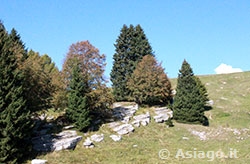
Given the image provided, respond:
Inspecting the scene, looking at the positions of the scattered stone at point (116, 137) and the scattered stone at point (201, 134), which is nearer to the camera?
the scattered stone at point (116, 137)

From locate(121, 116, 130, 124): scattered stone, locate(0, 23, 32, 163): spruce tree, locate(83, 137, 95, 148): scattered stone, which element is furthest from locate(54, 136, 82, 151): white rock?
locate(121, 116, 130, 124): scattered stone

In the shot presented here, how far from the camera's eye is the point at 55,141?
2852cm

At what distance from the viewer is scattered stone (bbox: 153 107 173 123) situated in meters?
41.7

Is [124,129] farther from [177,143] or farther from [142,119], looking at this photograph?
[177,143]

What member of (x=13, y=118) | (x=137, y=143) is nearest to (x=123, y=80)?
(x=137, y=143)

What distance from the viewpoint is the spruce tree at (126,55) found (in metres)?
52.7

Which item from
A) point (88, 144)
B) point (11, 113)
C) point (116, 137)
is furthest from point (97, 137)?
point (11, 113)

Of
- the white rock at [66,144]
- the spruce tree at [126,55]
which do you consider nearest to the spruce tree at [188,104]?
the spruce tree at [126,55]

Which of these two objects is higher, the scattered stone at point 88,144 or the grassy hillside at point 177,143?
the scattered stone at point 88,144

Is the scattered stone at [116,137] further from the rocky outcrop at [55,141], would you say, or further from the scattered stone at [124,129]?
the rocky outcrop at [55,141]

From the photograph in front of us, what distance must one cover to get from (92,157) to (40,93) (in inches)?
415

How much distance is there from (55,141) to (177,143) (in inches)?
552

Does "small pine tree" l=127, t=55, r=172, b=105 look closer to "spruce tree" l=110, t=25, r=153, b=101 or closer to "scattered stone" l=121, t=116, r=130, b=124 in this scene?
"spruce tree" l=110, t=25, r=153, b=101

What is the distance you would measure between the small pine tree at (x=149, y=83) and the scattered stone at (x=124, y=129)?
1170 centimetres
